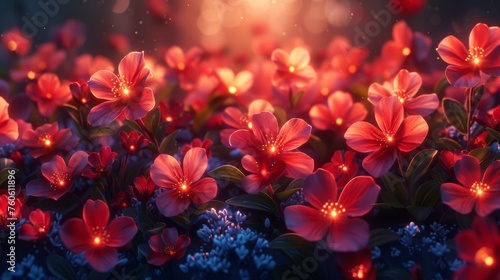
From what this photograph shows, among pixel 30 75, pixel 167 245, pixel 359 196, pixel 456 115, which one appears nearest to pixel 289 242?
pixel 359 196

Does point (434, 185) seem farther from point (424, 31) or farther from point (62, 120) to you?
point (424, 31)

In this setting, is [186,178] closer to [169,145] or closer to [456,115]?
[169,145]

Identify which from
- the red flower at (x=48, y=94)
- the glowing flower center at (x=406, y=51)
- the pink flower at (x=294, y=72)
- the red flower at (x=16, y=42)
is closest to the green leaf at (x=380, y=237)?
the pink flower at (x=294, y=72)

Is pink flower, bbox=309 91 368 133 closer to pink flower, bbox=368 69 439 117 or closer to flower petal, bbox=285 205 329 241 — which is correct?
pink flower, bbox=368 69 439 117

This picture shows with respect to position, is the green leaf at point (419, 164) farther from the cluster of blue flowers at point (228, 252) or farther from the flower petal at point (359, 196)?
the cluster of blue flowers at point (228, 252)

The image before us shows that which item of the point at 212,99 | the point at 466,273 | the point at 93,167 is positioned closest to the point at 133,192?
the point at 93,167

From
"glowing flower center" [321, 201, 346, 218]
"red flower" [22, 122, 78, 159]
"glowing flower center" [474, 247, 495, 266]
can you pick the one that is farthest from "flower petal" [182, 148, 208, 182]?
"glowing flower center" [474, 247, 495, 266]
